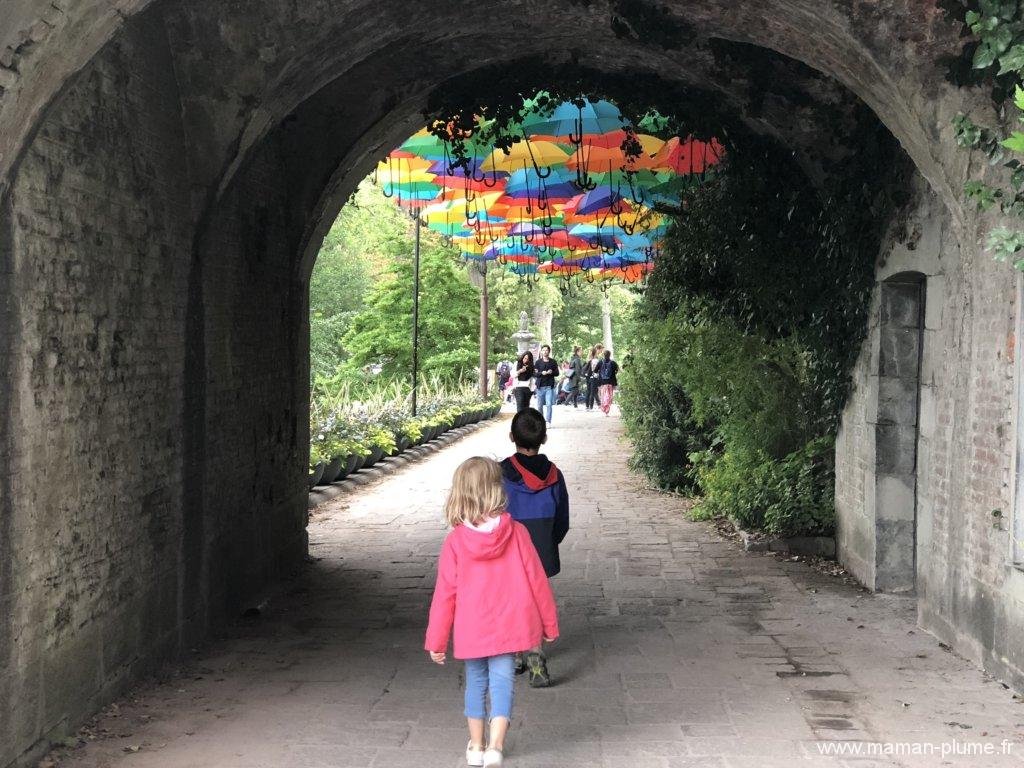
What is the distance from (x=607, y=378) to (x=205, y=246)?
2202 cm

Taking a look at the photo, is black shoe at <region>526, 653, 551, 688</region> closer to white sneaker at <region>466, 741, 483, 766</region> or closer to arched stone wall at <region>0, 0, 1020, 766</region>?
white sneaker at <region>466, 741, 483, 766</region>

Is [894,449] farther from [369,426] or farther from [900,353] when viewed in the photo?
[369,426]

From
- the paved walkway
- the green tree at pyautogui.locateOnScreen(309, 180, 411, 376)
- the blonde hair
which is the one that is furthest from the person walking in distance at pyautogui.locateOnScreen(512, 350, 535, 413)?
the blonde hair

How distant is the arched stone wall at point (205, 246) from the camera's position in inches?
171

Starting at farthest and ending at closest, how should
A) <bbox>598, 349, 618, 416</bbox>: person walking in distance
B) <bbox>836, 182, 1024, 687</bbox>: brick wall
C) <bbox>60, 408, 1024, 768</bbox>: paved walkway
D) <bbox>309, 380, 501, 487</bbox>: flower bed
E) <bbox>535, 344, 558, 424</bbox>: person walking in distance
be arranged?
<bbox>598, 349, 618, 416</bbox>: person walking in distance
<bbox>535, 344, 558, 424</bbox>: person walking in distance
<bbox>309, 380, 501, 487</bbox>: flower bed
<bbox>836, 182, 1024, 687</bbox>: brick wall
<bbox>60, 408, 1024, 768</bbox>: paved walkway

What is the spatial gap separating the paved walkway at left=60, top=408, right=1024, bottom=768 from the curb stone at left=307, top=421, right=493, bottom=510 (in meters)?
3.43

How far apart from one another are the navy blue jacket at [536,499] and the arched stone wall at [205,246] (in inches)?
77.8

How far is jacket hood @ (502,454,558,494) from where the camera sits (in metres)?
5.46

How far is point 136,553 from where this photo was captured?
216 inches

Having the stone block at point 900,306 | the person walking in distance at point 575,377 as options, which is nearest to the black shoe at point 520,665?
the stone block at point 900,306

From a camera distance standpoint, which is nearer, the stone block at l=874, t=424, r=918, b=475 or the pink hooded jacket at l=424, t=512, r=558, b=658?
the pink hooded jacket at l=424, t=512, r=558, b=658

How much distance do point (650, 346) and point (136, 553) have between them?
24.8 ft

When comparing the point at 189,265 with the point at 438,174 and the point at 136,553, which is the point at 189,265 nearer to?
the point at 136,553

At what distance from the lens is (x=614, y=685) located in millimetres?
5504
